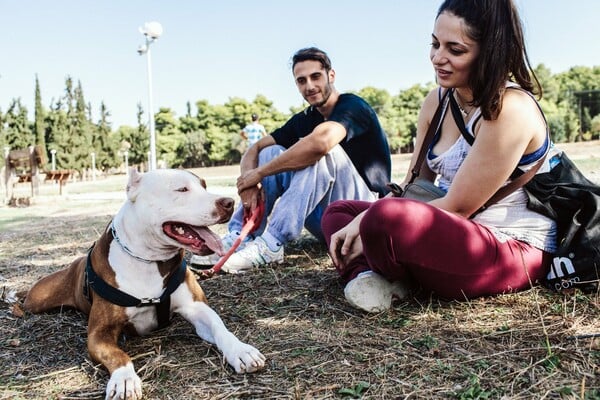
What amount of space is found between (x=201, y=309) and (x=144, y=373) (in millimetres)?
438

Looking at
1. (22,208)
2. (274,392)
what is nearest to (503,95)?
(274,392)

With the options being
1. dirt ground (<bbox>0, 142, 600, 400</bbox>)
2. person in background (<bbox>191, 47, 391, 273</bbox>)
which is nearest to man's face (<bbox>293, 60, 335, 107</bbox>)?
person in background (<bbox>191, 47, 391, 273</bbox>)

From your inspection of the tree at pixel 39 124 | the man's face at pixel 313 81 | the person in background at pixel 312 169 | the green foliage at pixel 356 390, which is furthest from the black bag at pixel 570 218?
the tree at pixel 39 124

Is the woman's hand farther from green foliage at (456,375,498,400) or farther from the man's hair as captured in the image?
the man's hair

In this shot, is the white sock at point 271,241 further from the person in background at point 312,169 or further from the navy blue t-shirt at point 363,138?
the navy blue t-shirt at point 363,138

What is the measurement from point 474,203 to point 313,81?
6.20ft

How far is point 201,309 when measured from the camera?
2.31m

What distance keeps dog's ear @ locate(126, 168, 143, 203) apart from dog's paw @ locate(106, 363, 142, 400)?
2.61ft

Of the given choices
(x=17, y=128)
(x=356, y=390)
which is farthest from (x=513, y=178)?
(x=17, y=128)

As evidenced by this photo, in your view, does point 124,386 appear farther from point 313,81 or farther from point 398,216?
point 313,81

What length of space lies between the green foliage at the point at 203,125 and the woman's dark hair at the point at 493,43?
32.8 meters

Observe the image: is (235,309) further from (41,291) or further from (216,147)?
(216,147)

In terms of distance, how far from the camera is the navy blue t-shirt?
361 cm

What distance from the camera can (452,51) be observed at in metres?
2.16
